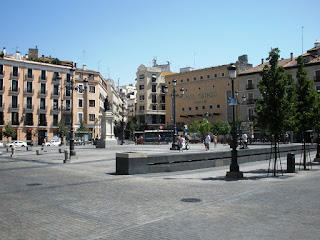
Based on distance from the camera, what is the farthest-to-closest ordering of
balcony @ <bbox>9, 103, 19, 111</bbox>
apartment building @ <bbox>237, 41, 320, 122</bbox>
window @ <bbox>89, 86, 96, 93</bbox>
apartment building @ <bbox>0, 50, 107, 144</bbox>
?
window @ <bbox>89, 86, 96, 93</bbox> → balcony @ <bbox>9, 103, 19, 111</bbox> → apartment building @ <bbox>0, 50, 107, 144</bbox> → apartment building @ <bbox>237, 41, 320, 122</bbox>

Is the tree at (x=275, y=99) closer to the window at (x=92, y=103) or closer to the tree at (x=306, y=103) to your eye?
the tree at (x=306, y=103)

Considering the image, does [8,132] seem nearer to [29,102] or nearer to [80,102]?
[29,102]

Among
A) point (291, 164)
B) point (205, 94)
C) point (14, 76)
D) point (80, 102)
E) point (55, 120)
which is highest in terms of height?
point (14, 76)

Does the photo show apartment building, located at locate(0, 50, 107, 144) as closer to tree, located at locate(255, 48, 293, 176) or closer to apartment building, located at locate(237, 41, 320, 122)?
apartment building, located at locate(237, 41, 320, 122)

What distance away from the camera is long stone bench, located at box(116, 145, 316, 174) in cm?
1398

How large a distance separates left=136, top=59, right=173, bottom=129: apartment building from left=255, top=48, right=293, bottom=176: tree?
72645 millimetres

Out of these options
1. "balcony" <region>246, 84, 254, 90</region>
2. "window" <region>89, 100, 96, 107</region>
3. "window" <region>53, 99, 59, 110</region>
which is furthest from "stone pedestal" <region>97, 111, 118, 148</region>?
"window" <region>89, 100, 96, 107</region>

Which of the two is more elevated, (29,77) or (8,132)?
(29,77)

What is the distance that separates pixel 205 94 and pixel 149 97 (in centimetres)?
1808

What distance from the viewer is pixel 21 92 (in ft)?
214

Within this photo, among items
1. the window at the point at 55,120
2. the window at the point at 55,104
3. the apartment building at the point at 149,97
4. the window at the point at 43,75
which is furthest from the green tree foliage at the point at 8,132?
the apartment building at the point at 149,97

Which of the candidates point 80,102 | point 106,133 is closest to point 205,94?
point 80,102

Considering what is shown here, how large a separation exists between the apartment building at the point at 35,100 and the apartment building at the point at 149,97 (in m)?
17.2

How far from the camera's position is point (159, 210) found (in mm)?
7246
